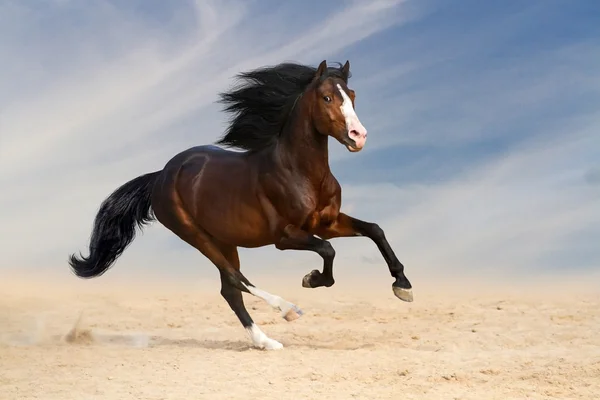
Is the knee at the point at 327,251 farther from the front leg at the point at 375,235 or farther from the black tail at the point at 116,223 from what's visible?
the black tail at the point at 116,223

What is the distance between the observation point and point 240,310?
28.3 ft

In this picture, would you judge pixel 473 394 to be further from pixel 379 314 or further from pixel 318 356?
pixel 379 314

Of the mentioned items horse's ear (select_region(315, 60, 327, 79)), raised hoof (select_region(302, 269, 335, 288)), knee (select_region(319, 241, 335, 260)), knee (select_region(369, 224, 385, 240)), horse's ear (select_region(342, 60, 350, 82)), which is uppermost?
horse's ear (select_region(342, 60, 350, 82))

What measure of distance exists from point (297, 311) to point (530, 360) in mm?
2527

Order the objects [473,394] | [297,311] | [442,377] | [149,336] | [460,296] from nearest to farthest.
→ [473,394]
[442,377]
[297,311]
[149,336]
[460,296]

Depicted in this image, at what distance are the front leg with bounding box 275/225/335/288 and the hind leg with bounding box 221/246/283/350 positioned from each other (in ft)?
4.16

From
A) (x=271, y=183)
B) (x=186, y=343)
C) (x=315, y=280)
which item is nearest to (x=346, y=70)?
(x=271, y=183)

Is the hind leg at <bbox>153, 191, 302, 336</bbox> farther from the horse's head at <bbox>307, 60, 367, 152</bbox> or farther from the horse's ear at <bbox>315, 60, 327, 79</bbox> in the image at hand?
the horse's ear at <bbox>315, 60, 327, 79</bbox>

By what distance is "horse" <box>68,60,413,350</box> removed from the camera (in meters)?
7.34

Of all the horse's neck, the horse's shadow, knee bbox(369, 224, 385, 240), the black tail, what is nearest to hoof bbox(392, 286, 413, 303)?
knee bbox(369, 224, 385, 240)

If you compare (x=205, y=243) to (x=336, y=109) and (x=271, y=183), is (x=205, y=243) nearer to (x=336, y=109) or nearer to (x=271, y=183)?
(x=271, y=183)

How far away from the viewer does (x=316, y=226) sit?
24.7 ft

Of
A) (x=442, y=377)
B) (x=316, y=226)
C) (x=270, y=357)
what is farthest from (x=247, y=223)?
(x=442, y=377)

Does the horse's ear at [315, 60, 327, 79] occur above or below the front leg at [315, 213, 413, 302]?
above
